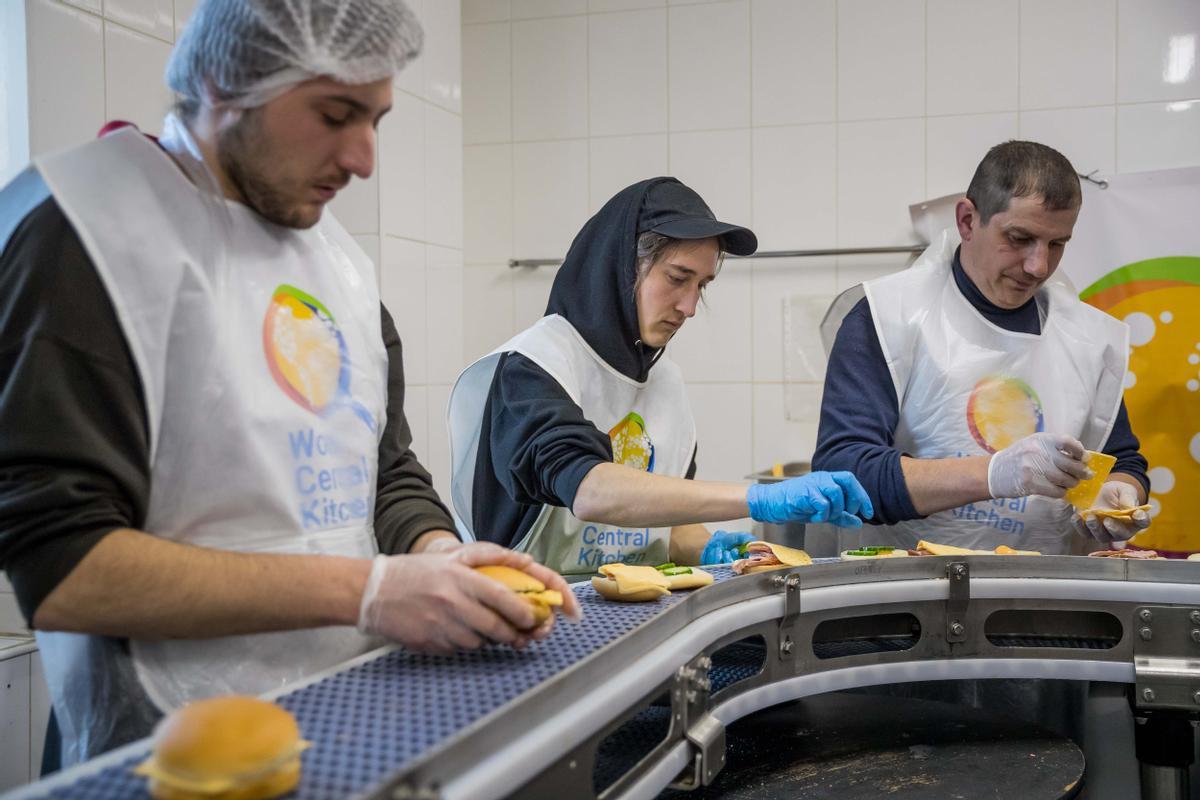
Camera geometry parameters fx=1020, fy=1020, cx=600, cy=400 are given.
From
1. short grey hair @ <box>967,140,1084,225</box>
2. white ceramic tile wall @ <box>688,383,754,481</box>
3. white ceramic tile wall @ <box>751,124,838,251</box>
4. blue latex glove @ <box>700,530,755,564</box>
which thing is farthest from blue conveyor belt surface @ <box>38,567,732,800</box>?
white ceramic tile wall @ <box>751,124,838,251</box>

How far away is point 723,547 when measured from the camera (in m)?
2.02

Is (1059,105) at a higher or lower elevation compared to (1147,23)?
lower

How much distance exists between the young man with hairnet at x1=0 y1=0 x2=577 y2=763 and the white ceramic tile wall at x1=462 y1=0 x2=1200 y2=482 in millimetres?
2439

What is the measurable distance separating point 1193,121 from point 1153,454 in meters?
1.05

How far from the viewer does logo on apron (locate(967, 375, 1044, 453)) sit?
86.0 inches

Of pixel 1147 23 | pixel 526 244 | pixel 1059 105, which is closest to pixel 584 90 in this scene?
pixel 526 244

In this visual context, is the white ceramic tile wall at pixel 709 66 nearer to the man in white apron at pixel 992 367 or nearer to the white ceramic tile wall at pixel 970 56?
the white ceramic tile wall at pixel 970 56

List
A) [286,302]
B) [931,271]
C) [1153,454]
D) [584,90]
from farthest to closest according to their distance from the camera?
[584,90] < [1153,454] < [931,271] < [286,302]

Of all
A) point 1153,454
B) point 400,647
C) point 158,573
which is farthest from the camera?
point 1153,454

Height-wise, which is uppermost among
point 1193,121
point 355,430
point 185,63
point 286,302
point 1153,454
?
point 1193,121

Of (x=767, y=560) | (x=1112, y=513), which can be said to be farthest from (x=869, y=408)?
(x=767, y=560)

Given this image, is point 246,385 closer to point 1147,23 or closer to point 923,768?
point 923,768

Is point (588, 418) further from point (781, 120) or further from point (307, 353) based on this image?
point (781, 120)

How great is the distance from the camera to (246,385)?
110cm
